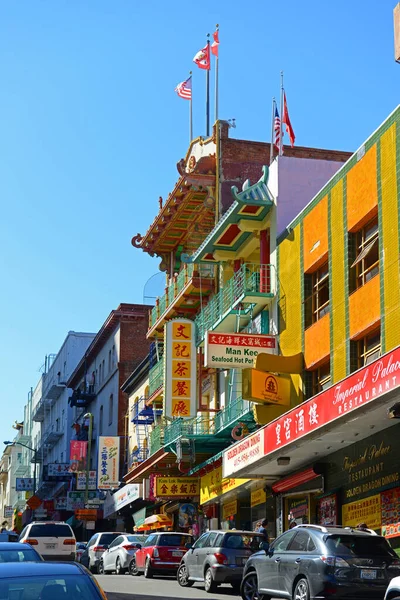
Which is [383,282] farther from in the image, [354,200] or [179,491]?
[179,491]

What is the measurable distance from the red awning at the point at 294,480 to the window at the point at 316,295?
4.29 meters

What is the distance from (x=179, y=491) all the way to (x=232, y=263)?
943 cm

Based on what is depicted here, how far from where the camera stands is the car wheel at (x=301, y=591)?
16.3 metres

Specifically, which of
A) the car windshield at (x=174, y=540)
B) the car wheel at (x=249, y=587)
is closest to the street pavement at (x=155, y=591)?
the car wheel at (x=249, y=587)

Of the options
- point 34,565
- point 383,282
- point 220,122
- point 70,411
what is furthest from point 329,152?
point 70,411

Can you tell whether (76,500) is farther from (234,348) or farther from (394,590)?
(394,590)

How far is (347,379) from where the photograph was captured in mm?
20688

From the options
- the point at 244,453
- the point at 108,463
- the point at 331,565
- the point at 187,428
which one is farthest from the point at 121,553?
the point at 108,463

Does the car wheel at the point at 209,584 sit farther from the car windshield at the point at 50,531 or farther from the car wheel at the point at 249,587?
the car windshield at the point at 50,531

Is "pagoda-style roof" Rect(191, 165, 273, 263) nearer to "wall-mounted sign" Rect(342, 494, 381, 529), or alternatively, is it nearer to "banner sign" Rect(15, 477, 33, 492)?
"wall-mounted sign" Rect(342, 494, 381, 529)

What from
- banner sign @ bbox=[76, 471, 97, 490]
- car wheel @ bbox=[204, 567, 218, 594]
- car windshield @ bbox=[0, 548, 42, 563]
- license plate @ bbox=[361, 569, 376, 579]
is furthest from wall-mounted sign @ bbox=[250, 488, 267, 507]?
banner sign @ bbox=[76, 471, 97, 490]

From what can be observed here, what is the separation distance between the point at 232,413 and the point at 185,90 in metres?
15.8

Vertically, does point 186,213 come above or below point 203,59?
below

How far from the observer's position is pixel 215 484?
116 ft
